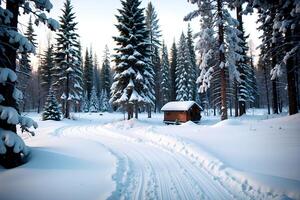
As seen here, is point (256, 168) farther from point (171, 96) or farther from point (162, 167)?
point (171, 96)

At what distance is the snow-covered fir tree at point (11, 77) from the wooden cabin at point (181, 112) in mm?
24696

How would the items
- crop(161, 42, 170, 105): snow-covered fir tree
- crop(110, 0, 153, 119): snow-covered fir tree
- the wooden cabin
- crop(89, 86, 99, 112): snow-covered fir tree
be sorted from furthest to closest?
crop(89, 86, 99, 112): snow-covered fir tree < crop(161, 42, 170, 105): snow-covered fir tree < the wooden cabin < crop(110, 0, 153, 119): snow-covered fir tree

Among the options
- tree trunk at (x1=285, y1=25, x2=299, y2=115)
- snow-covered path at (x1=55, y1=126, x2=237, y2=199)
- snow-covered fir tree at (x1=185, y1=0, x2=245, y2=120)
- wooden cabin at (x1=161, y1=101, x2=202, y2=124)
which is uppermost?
snow-covered fir tree at (x1=185, y1=0, x2=245, y2=120)

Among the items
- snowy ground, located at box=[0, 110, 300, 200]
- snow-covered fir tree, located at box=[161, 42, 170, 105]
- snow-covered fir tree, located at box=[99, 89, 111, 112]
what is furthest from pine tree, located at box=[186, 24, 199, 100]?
snowy ground, located at box=[0, 110, 300, 200]

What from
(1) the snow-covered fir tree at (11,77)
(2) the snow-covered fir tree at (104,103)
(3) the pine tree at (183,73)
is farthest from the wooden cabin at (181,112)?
(2) the snow-covered fir tree at (104,103)

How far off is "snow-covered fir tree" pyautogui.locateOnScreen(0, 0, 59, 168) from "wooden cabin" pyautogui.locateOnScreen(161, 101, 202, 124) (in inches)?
972

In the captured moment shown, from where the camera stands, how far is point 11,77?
20.5 feet

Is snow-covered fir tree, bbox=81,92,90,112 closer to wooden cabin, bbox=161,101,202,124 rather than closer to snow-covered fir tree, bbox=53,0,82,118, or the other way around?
snow-covered fir tree, bbox=53,0,82,118

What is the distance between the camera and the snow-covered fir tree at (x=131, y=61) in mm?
24688

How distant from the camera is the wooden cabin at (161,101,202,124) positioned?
1216 inches

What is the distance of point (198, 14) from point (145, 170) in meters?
13.9

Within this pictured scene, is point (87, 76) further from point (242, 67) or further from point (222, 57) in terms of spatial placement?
point (222, 57)

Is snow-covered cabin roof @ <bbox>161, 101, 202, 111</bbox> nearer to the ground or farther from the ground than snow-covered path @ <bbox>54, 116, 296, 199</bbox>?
farther from the ground

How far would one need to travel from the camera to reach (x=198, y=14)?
16844mm
